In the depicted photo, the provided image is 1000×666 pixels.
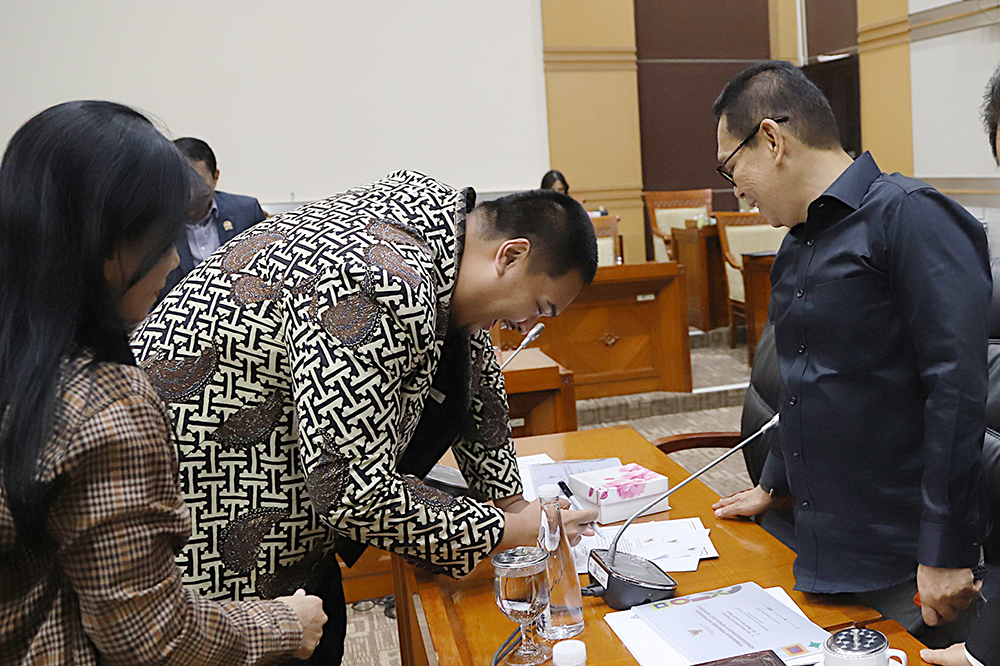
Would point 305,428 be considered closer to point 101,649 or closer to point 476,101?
point 101,649

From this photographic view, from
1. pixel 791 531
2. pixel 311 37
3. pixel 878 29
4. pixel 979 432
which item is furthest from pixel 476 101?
pixel 979 432

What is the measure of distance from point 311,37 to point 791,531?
5.83 m

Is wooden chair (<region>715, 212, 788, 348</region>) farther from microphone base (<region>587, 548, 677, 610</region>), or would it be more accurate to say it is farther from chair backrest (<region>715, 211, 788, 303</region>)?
microphone base (<region>587, 548, 677, 610</region>)

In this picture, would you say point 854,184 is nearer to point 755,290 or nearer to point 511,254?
point 511,254

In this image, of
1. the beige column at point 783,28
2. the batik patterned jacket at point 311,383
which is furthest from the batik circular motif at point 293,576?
the beige column at point 783,28

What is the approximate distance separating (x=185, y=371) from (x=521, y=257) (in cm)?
54

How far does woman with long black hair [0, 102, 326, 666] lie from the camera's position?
2.46ft

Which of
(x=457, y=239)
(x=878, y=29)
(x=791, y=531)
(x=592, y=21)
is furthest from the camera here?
(x=592, y=21)

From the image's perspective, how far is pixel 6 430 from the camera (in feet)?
2.45

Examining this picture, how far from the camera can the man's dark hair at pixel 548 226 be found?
1.38 m

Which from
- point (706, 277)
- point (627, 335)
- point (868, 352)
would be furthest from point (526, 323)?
point (706, 277)

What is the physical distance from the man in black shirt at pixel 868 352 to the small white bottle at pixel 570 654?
1.34 feet

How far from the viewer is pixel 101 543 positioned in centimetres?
76

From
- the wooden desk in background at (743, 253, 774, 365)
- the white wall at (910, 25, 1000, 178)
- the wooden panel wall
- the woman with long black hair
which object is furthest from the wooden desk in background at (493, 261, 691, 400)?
the wooden panel wall
